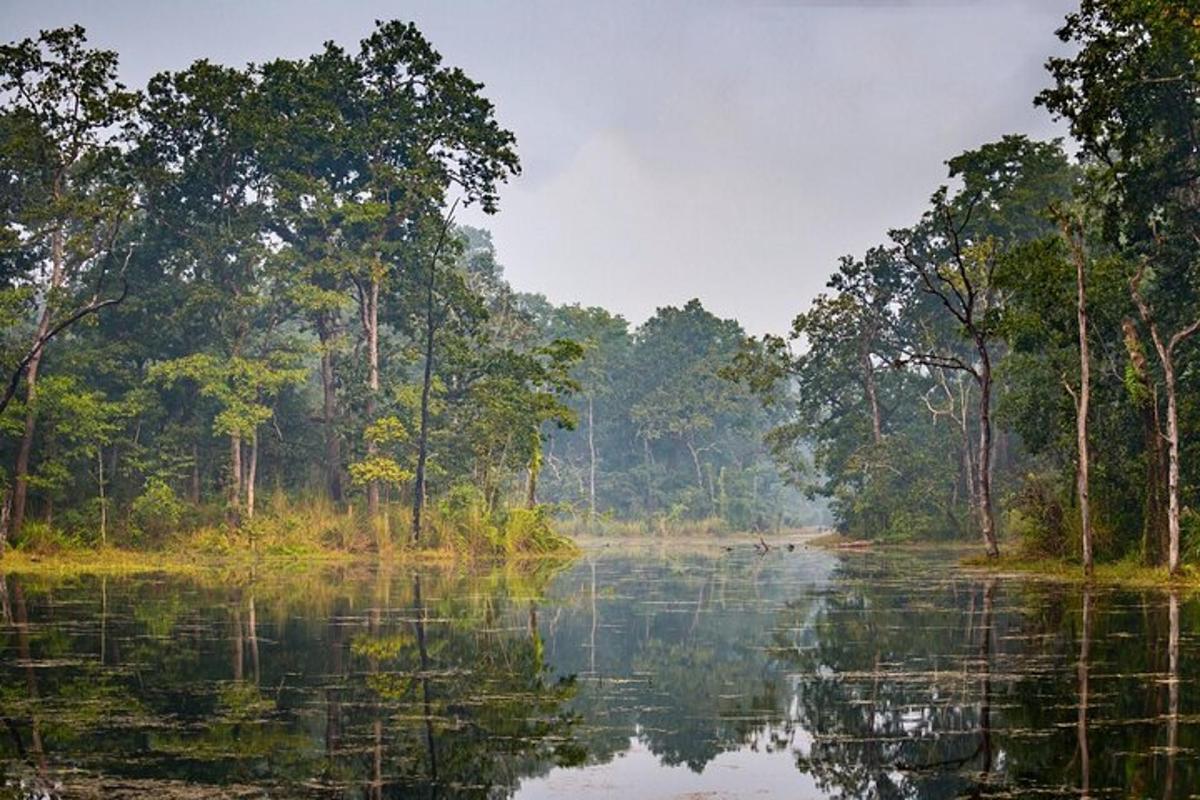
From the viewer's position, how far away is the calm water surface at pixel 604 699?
8641 millimetres

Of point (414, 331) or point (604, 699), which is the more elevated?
point (414, 331)

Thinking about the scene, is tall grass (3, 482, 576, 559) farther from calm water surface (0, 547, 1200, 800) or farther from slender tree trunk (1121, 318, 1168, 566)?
slender tree trunk (1121, 318, 1168, 566)

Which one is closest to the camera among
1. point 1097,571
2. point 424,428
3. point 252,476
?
point 1097,571

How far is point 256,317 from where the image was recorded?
4962cm

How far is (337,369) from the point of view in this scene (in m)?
50.2

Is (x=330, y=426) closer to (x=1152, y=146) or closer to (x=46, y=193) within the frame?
(x=46, y=193)

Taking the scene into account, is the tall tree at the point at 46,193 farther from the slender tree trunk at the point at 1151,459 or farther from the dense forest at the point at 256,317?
the slender tree trunk at the point at 1151,459

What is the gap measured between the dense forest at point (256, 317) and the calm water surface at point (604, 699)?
63.2 feet

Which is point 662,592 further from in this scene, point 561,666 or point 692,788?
point 692,788

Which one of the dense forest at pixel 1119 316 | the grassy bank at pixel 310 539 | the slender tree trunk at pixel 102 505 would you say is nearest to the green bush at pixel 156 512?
the grassy bank at pixel 310 539

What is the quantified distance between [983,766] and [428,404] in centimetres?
4038

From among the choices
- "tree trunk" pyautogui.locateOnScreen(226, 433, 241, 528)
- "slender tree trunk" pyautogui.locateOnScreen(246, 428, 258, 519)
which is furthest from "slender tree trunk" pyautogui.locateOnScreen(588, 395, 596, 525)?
"tree trunk" pyautogui.locateOnScreen(226, 433, 241, 528)

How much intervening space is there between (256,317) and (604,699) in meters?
40.0

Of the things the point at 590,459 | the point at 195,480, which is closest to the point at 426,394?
the point at 195,480
